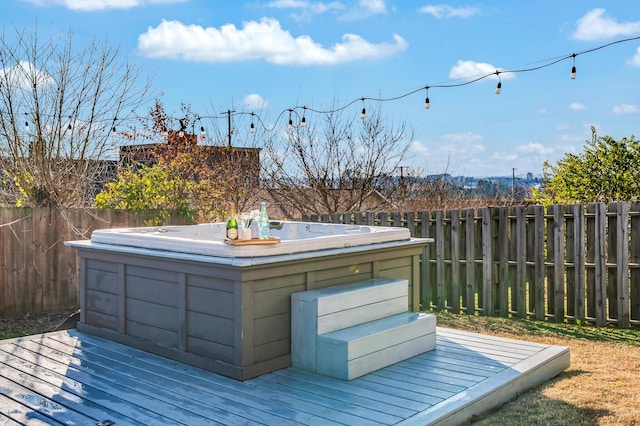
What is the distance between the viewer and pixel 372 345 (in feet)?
12.1

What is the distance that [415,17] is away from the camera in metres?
5.62

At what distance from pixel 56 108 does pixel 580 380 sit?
5970 millimetres

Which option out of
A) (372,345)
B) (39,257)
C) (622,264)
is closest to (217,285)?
(372,345)

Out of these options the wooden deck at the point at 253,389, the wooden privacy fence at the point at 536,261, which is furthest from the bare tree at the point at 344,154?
the wooden deck at the point at 253,389

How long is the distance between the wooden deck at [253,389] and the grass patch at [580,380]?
11 centimetres

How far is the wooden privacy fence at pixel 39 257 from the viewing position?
6.22 m

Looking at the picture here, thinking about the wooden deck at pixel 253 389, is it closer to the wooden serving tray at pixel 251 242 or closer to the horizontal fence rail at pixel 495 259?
the wooden serving tray at pixel 251 242

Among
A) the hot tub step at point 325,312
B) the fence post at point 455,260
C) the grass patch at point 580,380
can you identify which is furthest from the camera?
the fence post at point 455,260

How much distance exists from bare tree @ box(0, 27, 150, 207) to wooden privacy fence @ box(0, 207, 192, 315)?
0.34 m

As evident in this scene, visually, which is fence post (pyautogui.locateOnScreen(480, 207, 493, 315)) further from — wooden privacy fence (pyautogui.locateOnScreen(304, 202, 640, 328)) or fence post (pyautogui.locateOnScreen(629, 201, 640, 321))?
fence post (pyautogui.locateOnScreen(629, 201, 640, 321))

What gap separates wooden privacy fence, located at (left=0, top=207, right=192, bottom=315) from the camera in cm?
622

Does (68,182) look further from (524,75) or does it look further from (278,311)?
(524,75)

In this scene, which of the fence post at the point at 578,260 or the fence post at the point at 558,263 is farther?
the fence post at the point at 558,263

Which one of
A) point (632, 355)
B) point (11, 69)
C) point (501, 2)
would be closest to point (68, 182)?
point (11, 69)
